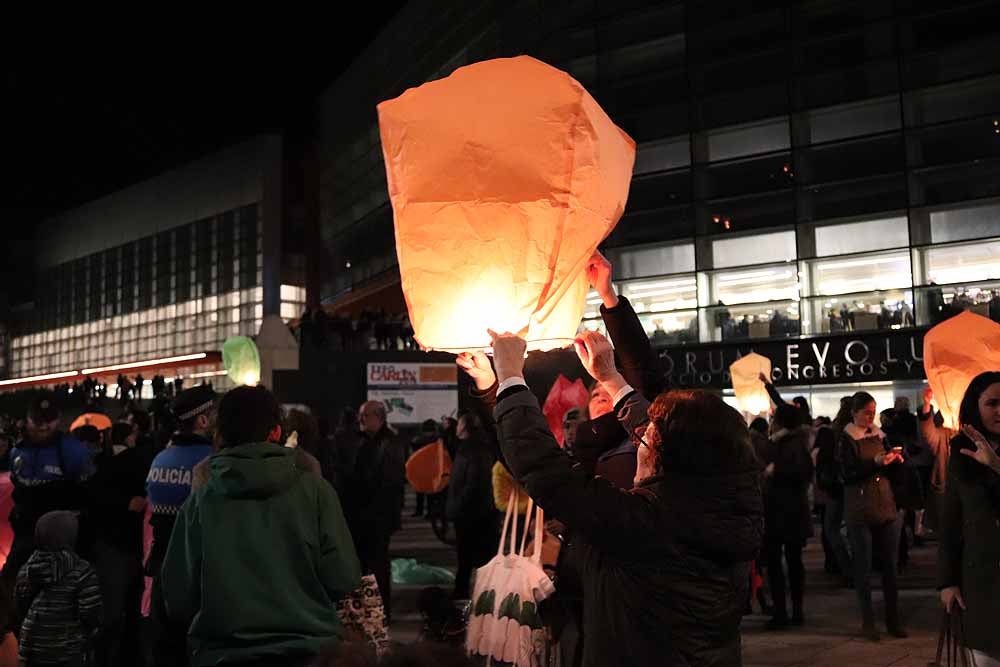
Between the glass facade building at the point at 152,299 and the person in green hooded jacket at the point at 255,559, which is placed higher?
the glass facade building at the point at 152,299

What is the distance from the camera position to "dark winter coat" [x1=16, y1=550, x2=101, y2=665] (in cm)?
518

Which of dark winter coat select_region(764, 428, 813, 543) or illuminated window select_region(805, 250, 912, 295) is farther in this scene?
illuminated window select_region(805, 250, 912, 295)

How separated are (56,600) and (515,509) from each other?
2.50 meters

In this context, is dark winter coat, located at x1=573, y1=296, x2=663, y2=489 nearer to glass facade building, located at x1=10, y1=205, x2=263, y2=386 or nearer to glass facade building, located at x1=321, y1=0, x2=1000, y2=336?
glass facade building, located at x1=321, y1=0, x2=1000, y2=336

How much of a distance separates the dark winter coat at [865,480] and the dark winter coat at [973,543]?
3.73 metres

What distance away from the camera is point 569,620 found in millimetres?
4164

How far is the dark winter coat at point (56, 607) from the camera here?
5.18m

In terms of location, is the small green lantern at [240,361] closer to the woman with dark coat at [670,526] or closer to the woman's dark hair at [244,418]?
the woman's dark hair at [244,418]

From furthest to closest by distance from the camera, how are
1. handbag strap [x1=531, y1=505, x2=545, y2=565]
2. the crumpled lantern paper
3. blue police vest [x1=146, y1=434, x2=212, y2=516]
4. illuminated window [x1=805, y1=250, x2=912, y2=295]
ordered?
illuminated window [x1=805, y1=250, x2=912, y2=295], the crumpled lantern paper, blue police vest [x1=146, y1=434, x2=212, y2=516], handbag strap [x1=531, y1=505, x2=545, y2=565]

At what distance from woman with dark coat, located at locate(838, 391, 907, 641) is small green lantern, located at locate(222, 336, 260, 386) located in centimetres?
737

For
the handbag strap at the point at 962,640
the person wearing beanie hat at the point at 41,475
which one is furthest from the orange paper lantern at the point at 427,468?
the handbag strap at the point at 962,640

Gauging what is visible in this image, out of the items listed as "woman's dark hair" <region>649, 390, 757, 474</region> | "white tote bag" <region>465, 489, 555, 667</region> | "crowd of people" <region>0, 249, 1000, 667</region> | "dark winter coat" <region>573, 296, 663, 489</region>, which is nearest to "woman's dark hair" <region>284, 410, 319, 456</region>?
"crowd of people" <region>0, 249, 1000, 667</region>

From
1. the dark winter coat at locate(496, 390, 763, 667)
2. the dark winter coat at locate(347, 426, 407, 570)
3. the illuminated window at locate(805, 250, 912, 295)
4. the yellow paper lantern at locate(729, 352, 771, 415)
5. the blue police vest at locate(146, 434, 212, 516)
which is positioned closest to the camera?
the dark winter coat at locate(496, 390, 763, 667)

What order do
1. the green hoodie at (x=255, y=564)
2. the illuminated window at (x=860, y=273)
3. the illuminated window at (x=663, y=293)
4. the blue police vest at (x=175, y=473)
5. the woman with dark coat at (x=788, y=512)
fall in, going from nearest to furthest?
the green hoodie at (x=255, y=564) → the blue police vest at (x=175, y=473) → the woman with dark coat at (x=788, y=512) → the illuminated window at (x=860, y=273) → the illuminated window at (x=663, y=293)
